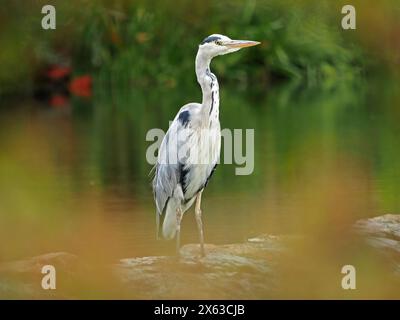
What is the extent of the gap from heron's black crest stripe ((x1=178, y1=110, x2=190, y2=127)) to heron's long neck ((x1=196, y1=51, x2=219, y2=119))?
0.14 meters

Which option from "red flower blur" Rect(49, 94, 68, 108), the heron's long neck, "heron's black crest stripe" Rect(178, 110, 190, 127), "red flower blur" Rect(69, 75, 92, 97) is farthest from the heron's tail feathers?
"red flower blur" Rect(69, 75, 92, 97)

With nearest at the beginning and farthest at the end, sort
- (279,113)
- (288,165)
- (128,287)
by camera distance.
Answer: (128,287)
(288,165)
(279,113)

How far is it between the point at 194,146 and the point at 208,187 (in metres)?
4.42

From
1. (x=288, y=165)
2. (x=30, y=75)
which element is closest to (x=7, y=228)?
(x=288, y=165)

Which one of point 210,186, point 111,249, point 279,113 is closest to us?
point 111,249

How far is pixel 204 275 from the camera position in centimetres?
734

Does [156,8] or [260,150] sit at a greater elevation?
[156,8]

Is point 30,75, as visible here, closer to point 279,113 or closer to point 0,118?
point 0,118

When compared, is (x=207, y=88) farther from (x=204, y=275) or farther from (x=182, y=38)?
(x=182, y=38)

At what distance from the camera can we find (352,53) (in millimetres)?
31766

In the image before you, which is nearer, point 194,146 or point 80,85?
point 194,146

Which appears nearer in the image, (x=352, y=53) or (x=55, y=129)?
(x=55, y=129)

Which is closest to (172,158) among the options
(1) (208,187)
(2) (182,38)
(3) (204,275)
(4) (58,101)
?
(3) (204,275)
